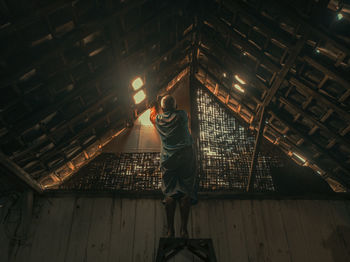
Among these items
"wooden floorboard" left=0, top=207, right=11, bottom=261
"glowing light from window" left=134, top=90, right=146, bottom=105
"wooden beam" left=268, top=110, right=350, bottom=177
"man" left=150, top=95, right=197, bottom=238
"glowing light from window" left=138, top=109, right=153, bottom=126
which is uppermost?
"glowing light from window" left=134, top=90, right=146, bottom=105

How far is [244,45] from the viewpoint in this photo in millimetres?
4887

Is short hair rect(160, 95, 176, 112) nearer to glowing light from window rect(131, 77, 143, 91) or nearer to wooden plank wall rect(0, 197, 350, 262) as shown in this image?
glowing light from window rect(131, 77, 143, 91)

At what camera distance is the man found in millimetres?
Answer: 3953

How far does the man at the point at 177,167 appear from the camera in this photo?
3953 millimetres

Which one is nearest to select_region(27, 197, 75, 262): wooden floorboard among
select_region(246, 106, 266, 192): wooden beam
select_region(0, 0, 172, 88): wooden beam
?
select_region(0, 0, 172, 88): wooden beam

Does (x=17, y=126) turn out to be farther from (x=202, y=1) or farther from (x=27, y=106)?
(x=202, y=1)

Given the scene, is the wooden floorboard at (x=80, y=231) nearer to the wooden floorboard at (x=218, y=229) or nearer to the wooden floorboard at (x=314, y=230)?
the wooden floorboard at (x=218, y=229)

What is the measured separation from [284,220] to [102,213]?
3.35 meters

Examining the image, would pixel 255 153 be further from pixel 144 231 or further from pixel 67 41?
pixel 67 41

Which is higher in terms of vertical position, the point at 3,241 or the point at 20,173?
the point at 20,173

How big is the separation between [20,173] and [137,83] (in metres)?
2.68

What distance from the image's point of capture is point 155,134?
6457 millimetres

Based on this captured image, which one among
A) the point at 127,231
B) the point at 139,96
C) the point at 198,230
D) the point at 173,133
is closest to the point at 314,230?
the point at 198,230

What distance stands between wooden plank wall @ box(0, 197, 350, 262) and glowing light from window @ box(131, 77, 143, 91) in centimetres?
224
